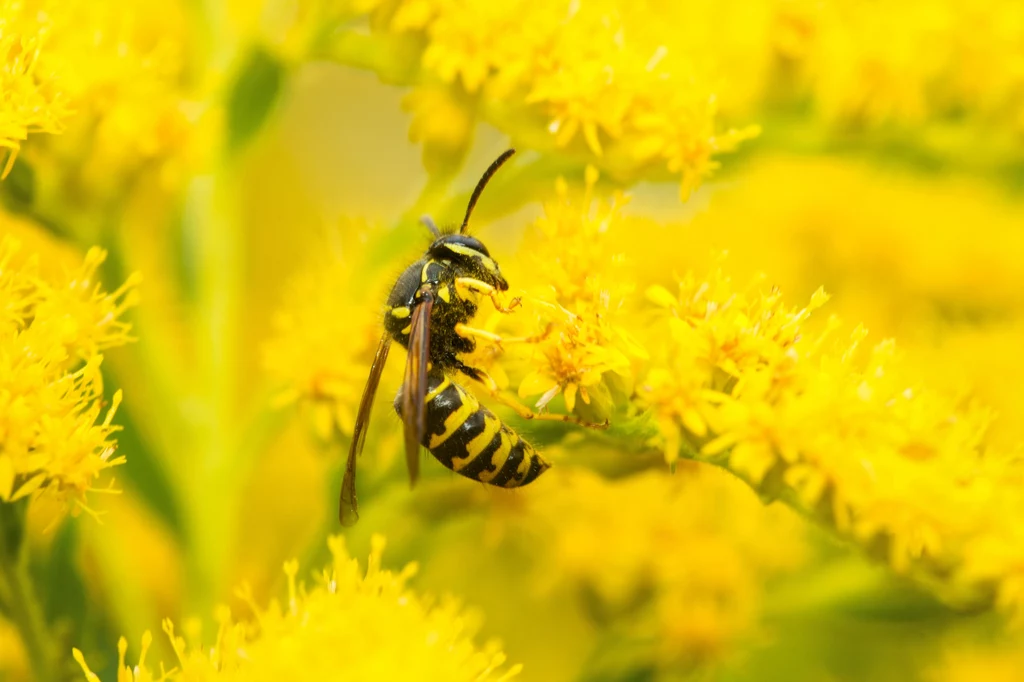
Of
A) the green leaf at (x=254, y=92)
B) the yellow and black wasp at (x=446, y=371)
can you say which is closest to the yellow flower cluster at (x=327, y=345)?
the yellow and black wasp at (x=446, y=371)

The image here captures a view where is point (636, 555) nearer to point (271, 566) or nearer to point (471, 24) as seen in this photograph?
point (271, 566)

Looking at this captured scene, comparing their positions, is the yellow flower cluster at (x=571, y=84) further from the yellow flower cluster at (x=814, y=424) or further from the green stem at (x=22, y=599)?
the green stem at (x=22, y=599)

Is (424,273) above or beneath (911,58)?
beneath

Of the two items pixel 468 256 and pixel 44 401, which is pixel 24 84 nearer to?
pixel 44 401

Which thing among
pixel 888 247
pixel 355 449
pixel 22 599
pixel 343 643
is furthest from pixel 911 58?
pixel 22 599

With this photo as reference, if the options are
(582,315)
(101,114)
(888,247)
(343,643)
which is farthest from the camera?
(888,247)

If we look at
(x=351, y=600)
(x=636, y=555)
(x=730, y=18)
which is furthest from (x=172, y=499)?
(x=730, y=18)

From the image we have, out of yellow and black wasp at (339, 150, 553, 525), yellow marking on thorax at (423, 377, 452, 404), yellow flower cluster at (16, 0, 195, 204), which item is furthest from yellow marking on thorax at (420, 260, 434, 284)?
yellow flower cluster at (16, 0, 195, 204)
